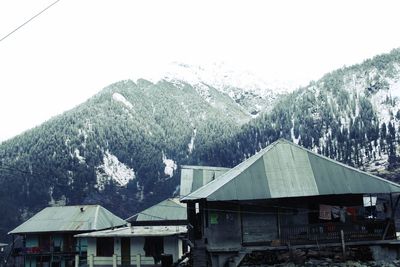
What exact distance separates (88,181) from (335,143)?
244 feet

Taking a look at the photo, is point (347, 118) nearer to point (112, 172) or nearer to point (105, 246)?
point (112, 172)

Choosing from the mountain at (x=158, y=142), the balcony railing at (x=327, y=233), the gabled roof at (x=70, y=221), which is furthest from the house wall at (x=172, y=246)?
the mountain at (x=158, y=142)

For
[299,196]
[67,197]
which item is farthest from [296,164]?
[67,197]

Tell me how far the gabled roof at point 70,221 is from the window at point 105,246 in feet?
29.6

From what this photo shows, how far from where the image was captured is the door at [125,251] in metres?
40.3

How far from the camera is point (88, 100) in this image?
177000 mm

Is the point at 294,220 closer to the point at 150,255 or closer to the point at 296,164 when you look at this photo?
the point at 296,164

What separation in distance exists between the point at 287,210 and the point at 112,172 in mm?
117991

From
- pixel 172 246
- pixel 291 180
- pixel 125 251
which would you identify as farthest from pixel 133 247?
pixel 291 180

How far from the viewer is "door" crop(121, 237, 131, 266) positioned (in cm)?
4031

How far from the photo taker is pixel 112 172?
142m

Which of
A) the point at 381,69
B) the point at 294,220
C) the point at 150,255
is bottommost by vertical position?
the point at 150,255

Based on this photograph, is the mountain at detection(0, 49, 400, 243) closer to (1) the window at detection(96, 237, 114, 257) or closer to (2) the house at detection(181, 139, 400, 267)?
(1) the window at detection(96, 237, 114, 257)

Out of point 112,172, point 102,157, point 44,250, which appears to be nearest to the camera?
point 44,250
